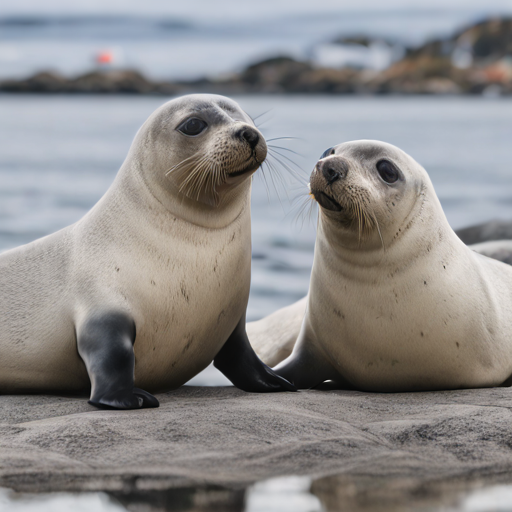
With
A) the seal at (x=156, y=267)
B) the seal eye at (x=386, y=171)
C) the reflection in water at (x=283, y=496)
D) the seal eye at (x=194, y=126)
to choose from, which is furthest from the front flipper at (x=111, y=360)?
the seal eye at (x=386, y=171)

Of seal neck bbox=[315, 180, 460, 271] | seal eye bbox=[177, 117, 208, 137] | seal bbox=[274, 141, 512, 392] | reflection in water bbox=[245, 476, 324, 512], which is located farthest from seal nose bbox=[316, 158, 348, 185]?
reflection in water bbox=[245, 476, 324, 512]

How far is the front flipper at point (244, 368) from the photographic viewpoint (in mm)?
4944

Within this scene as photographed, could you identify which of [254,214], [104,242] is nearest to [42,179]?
[254,214]

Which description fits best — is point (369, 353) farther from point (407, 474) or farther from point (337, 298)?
point (407, 474)

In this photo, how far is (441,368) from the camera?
480cm

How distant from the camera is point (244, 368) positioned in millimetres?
5043

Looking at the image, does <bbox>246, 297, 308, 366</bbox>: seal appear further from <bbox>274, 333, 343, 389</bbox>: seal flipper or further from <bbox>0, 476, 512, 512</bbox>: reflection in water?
<bbox>0, 476, 512, 512</bbox>: reflection in water

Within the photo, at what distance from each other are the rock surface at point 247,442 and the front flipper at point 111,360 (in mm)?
103

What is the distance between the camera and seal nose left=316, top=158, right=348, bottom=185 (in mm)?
4551

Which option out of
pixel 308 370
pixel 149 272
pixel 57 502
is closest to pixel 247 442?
pixel 57 502

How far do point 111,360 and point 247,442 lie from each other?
0.99m

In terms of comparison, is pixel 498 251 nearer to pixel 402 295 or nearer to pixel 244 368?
pixel 402 295

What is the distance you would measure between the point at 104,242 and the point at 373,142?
1.48 m

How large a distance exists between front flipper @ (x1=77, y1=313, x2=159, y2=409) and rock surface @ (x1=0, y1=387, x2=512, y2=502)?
103 millimetres
